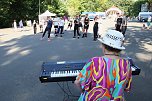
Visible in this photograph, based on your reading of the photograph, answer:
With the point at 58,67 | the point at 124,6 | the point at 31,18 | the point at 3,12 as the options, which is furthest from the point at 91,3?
the point at 58,67

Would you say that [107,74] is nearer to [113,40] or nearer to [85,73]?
[85,73]

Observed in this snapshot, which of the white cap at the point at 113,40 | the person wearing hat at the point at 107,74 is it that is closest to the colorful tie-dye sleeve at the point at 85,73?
the person wearing hat at the point at 107,74

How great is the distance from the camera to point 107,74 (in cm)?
315

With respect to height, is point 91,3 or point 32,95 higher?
point 91,3

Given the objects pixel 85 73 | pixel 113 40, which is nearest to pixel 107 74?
pixel 85 73

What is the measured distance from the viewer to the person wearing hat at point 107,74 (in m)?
3.14

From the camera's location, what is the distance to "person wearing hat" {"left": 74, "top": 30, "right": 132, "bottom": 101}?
314cm

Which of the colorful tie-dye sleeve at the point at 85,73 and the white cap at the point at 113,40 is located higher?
the white cap at the point at 113,40

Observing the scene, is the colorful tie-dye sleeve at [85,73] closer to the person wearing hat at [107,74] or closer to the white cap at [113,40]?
the person wearing hat at [107,74]

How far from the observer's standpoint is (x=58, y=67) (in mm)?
4887

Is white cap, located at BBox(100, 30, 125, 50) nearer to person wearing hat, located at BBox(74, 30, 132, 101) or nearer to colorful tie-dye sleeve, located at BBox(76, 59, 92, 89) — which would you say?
person wearing hat, located at BBox(74, 30, 132, 101)

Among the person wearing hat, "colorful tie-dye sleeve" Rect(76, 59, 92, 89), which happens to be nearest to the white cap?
the person wearing hat

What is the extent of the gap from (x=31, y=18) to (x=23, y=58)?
46.6 meters

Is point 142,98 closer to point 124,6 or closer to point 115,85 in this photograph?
point 115,85
